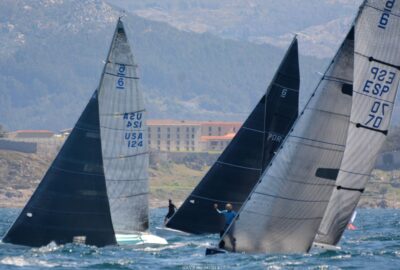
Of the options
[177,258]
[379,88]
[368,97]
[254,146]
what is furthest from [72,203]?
[379,88]

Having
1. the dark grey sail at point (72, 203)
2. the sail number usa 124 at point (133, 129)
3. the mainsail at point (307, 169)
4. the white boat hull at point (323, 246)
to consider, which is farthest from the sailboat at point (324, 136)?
the sail number usa 124 at point (133, 129)

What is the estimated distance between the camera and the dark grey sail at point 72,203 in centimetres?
4588

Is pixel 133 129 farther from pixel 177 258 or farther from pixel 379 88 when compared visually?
pixel 379 88

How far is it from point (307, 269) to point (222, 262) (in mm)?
2713

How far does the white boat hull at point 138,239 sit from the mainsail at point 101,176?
0.72ft

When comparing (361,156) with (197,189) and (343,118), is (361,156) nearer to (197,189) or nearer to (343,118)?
(343,118)

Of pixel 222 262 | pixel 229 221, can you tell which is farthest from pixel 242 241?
pixel 229 221

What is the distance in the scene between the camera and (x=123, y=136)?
48094 millimetres

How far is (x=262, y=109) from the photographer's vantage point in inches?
2117

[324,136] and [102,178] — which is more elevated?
[324,136]

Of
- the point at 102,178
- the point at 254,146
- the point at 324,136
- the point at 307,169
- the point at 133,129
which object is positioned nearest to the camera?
the point at 324,136

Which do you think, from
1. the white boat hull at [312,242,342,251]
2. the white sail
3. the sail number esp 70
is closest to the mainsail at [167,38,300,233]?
the white sail

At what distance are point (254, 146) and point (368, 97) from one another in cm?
1411

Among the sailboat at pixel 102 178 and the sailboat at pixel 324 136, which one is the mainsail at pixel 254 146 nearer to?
the sailboat at pixel 102 178
